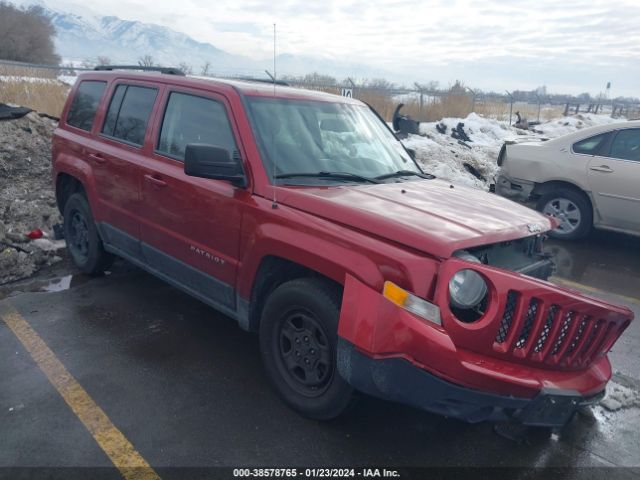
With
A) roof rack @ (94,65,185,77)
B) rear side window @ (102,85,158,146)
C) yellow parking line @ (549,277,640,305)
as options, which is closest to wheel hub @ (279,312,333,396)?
rear side window @ (102,85,158,146)

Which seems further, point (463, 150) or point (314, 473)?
point (463, 150)

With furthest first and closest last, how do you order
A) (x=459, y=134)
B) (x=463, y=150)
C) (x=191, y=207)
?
(x=459, y=134), (x=463, y=150), (x=191, y=207)

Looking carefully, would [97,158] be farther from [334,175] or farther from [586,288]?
[586,288]

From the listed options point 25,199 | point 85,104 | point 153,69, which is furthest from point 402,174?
point 25,199


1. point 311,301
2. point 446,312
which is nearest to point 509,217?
point 446,312

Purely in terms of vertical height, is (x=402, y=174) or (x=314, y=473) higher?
(x=402, y=174)

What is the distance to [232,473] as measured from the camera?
2.68 metres

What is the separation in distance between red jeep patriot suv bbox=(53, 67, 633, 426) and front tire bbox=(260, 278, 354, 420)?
0.4 inches

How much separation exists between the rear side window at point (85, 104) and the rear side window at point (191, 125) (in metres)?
1.29

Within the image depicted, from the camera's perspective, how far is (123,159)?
14.3 ft

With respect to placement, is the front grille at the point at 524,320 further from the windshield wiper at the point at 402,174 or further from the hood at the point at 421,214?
the windshield wiper at the point at 402,174

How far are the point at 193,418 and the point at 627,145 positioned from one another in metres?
6.64

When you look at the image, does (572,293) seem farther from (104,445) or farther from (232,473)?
(104,445)

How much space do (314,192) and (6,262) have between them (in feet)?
13.1
